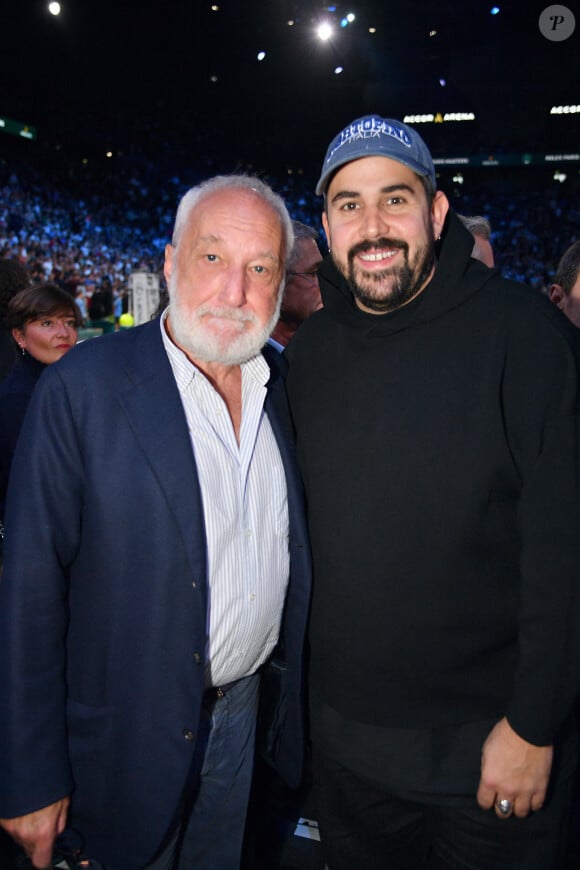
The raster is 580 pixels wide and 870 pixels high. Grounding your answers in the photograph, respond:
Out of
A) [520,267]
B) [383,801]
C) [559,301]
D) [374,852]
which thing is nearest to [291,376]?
[383,801]

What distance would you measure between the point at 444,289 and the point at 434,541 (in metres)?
0.61

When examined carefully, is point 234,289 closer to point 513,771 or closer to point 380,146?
point 380,146

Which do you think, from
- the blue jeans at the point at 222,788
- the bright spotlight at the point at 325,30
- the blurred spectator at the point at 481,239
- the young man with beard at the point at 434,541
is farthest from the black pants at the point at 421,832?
the bright spotlight at the point at 325,30

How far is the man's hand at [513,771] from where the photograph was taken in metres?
1.30

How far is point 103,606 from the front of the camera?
1.36 m

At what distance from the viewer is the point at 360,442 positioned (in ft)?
4.81

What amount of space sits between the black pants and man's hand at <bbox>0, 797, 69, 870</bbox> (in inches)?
26.5

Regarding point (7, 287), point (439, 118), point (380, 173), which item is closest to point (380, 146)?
point (380, 173)

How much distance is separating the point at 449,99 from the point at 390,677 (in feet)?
91.8

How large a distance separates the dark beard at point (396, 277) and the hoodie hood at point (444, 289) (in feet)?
0.08

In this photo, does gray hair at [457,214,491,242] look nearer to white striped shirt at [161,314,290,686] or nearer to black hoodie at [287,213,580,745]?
black hoodie at [287,213,580,745]

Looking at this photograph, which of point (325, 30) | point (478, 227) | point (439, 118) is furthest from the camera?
point (439, 118)

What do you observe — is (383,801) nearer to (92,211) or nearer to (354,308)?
(354,308)

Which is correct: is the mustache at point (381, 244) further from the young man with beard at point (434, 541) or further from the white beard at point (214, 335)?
the white beard at point (214, 335)
